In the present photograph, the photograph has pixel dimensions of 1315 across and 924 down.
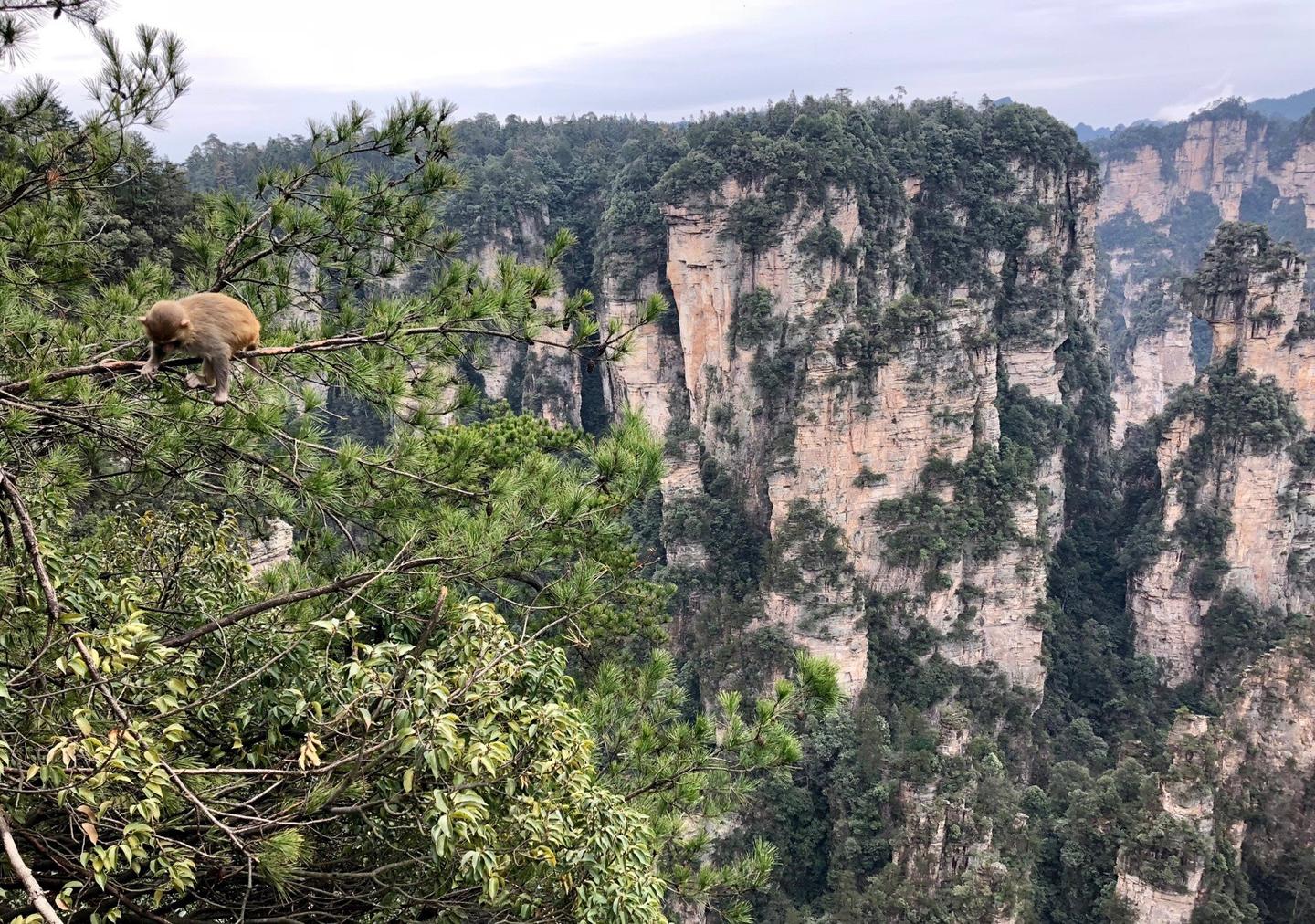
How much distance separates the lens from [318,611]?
11.6 ft

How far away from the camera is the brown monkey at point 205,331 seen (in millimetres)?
2732

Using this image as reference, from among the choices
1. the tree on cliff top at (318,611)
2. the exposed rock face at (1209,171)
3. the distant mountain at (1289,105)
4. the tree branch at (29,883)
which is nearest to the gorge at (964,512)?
the tree on cliff top at (318,611)

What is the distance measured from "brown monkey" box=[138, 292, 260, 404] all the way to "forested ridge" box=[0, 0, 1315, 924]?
0.79ft

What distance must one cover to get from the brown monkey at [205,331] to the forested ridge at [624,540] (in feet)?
0.79

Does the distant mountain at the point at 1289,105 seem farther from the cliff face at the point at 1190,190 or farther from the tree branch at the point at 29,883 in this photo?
the tree branch at the point at 29,883

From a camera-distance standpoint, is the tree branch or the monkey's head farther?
the monkey's head

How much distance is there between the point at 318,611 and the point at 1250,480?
23725 millimetres

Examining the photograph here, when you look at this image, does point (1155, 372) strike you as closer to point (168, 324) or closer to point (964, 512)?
point (964, 512)

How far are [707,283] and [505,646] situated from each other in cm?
2172

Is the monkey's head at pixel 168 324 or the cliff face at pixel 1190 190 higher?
the cliff face at pixel 1190 190

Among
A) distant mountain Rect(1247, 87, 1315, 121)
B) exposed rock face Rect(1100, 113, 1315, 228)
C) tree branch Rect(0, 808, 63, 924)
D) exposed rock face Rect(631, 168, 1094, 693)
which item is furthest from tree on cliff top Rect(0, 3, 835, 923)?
distant mountain Rect(1247, 87, 1315, 121)

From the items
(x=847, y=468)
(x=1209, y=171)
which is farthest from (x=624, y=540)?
(x=1209, y=171)

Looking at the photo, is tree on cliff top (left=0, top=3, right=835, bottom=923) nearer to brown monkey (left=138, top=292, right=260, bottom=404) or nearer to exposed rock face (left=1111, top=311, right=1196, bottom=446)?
brown monkey (left=138, top=292, right=260, bottom=404)

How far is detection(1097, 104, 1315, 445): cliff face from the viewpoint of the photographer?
61.8m
